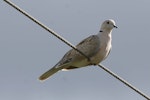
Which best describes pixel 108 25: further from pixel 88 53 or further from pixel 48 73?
pixel 48 73

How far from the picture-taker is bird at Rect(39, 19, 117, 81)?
11812 mm

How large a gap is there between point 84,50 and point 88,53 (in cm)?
9

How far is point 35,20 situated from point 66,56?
2838 millimetres

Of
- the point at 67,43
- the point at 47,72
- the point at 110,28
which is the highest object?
the point at 110,28

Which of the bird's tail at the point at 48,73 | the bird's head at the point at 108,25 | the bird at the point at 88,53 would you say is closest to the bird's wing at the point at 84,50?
the bird at the point at 88,53

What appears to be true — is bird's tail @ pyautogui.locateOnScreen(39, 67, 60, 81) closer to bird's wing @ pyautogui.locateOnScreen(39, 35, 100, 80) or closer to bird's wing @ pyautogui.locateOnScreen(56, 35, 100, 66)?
bird's wing @ pyautogui.locateOnScreen(39, 35, 100, 80)

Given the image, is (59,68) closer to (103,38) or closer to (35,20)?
(103,38)

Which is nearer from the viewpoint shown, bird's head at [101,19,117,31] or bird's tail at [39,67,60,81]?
bird's tail at [39,67,60,81]

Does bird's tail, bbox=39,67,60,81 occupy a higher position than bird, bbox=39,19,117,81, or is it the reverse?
bird, bbox=39,19,117,81

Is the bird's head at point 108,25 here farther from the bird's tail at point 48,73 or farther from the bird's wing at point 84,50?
the bird's tail at point 48,73

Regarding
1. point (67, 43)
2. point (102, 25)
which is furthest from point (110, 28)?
point (67, 43)

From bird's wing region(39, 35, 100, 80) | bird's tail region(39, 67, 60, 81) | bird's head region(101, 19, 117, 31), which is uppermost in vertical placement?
bird's head region(101, 19, 117, 31)

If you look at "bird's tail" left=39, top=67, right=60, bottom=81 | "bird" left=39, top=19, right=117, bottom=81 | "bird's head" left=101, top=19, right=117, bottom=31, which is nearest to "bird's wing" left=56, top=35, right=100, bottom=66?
"bird" left=39, top=19, right=117, bottom=81

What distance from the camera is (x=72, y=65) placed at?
11.9 meters
